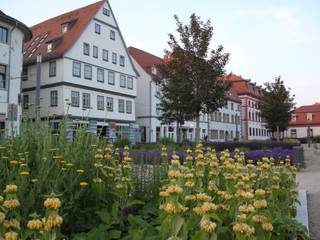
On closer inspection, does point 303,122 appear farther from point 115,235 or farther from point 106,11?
point 115,235

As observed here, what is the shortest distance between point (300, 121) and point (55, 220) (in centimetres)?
9548

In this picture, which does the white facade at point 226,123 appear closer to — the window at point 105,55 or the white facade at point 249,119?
the white facade at point 249,119

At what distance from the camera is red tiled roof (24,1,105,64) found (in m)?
38.2

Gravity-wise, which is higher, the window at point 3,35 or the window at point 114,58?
the window at point 114,58

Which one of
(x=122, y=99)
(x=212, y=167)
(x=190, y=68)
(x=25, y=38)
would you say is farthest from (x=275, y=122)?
(x=212, y=167)

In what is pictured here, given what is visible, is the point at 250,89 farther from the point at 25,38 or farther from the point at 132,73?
the point at 25,38

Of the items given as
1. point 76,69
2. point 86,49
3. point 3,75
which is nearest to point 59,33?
point 86,49

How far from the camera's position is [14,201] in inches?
70.4

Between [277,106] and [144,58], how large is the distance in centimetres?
2181

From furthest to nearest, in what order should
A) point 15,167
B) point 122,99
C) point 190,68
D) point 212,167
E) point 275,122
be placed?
1. point 122,99
2. point 275,122
3. point 190,68
4. point 212,167
5. point 15,167

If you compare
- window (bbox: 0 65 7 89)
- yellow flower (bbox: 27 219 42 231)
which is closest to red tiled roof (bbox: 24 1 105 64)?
window (bbox: 0 65 7 89)

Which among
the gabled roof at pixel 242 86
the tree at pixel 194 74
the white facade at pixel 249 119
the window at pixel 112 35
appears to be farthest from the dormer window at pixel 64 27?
the white facade at pixel 249 119

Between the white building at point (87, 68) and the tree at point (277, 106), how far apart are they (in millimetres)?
15246

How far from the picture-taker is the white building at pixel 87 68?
1468 inches
